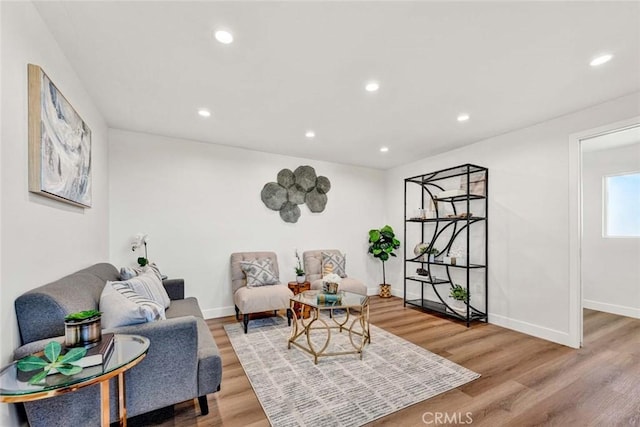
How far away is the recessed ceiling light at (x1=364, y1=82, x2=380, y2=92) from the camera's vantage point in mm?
2467

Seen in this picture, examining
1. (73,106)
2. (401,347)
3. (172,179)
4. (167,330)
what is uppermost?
(73,106)

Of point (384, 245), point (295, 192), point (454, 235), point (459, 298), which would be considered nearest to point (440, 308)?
point (459, 298)

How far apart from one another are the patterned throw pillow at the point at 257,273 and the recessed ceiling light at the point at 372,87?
2645 mm

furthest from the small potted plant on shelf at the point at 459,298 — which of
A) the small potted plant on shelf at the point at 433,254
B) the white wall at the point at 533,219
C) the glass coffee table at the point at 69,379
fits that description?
the glass coffee table at the point at 69,379

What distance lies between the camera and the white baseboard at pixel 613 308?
13.1ft

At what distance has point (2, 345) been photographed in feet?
4.09

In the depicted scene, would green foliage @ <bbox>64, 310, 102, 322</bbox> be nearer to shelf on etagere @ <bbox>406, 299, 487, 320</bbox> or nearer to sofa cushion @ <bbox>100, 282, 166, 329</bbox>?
sofa cushion @ <bbox>100, 282, 166, 329</bbox>

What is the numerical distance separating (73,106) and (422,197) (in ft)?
14.8

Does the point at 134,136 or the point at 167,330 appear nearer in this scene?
the point at 167,330

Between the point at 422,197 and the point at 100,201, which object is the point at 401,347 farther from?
the point at 100,201

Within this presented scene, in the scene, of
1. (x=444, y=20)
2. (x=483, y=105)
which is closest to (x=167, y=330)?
(x=444, y=20)

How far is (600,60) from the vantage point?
83.5 inches

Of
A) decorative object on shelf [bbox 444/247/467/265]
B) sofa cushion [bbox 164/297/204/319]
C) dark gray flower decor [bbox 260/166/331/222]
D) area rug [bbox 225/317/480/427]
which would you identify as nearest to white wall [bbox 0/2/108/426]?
sofa cushion [bbox 164/297/204/319]

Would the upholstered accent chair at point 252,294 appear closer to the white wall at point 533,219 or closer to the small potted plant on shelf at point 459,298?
the small potted plant on shelf at point 459,298
